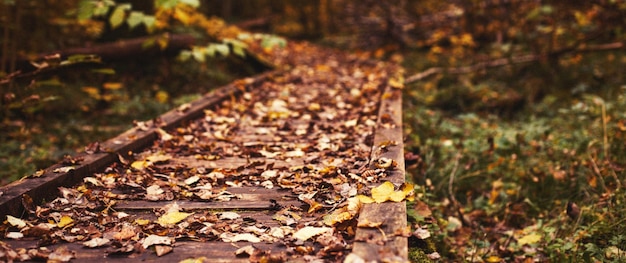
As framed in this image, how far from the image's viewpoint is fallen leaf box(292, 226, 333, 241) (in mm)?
2248

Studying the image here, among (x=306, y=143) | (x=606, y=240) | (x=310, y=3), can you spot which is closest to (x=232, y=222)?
(x=306, y=143)

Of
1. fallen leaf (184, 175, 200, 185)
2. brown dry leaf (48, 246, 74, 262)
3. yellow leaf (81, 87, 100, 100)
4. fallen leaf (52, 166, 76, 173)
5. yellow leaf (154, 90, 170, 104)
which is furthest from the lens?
yellow leaf (154, 90, 170, 104)

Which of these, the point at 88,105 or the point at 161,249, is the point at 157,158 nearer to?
the point at 161,249

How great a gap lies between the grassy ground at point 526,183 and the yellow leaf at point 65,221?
6.21 ft

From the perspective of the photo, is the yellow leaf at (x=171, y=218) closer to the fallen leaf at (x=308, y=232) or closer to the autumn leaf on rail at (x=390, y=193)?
the fallen leaf at (x=308, y=232)

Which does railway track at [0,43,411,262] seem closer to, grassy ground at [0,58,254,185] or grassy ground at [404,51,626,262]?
grassy ground at [404,51,626,262]

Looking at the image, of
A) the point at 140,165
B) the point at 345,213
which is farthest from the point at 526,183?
the point at 140,165

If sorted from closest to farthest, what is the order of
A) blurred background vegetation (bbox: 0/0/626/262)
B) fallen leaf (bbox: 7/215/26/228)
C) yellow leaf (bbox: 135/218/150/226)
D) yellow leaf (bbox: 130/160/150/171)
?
fallen leaf (bbox: 7/215/26/228) → yellow leaf (bbox: 135/218/150/226) → yellow leaf (bbox: 130/160/150/171) → blurred background vegetation (bbox: 0/0/626/262)

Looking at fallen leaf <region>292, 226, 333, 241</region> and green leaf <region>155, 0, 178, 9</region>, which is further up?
green leaf <region>155, 0, 178, 9</region>

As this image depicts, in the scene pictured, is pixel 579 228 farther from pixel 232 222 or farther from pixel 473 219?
pixel 232 222

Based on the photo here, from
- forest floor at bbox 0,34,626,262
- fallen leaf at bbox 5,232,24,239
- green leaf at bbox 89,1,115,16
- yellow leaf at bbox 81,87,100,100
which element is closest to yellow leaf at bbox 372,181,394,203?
forest floor at bbox 0,34,626,262

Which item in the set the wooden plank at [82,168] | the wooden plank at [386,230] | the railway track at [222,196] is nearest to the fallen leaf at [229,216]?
the railway track at [222,196]

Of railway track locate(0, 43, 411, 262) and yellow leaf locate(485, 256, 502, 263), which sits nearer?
railway track locate(0, 43, 411, 262)

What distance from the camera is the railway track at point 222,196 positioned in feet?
7.14
